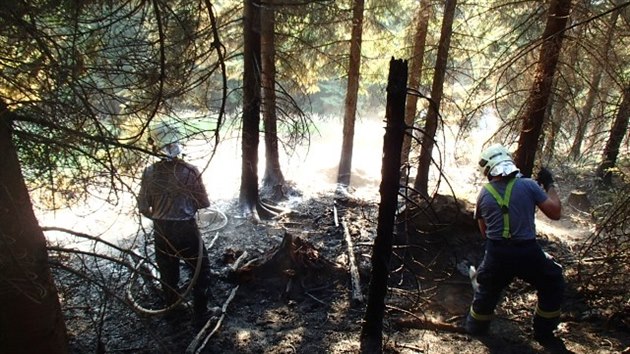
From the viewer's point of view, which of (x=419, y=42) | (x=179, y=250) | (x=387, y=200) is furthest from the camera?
(x=419, y=42)

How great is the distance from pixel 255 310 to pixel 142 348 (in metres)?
1.60

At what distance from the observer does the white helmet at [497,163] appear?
4.62 m

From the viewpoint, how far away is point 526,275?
181 inches

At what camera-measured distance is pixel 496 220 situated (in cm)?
464

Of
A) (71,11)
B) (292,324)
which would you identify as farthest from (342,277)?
(71,11)

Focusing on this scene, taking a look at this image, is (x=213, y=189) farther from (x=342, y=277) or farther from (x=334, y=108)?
(x=334, y=108)

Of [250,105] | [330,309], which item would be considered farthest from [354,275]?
[250,105]

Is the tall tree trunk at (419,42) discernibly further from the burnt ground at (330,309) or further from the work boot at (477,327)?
A: the work boot at (477,327)

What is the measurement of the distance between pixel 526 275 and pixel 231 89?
872 cm

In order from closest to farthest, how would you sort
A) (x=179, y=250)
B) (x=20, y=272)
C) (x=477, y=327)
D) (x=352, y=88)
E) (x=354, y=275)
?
(x=20, y=272)
(x=477, y=327)
(x=179, y=250)
(x=354, y=275)
(x=352, y=88)

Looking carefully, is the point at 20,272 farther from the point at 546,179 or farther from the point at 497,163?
the point at 546,179

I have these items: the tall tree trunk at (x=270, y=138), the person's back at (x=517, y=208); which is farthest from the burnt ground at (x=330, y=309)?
the tall tree trunk at (x=270, y=138)

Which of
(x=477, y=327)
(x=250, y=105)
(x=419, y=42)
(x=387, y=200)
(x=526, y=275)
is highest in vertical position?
(x=419, y=42)

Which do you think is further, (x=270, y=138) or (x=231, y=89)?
(x=231, y=89)
